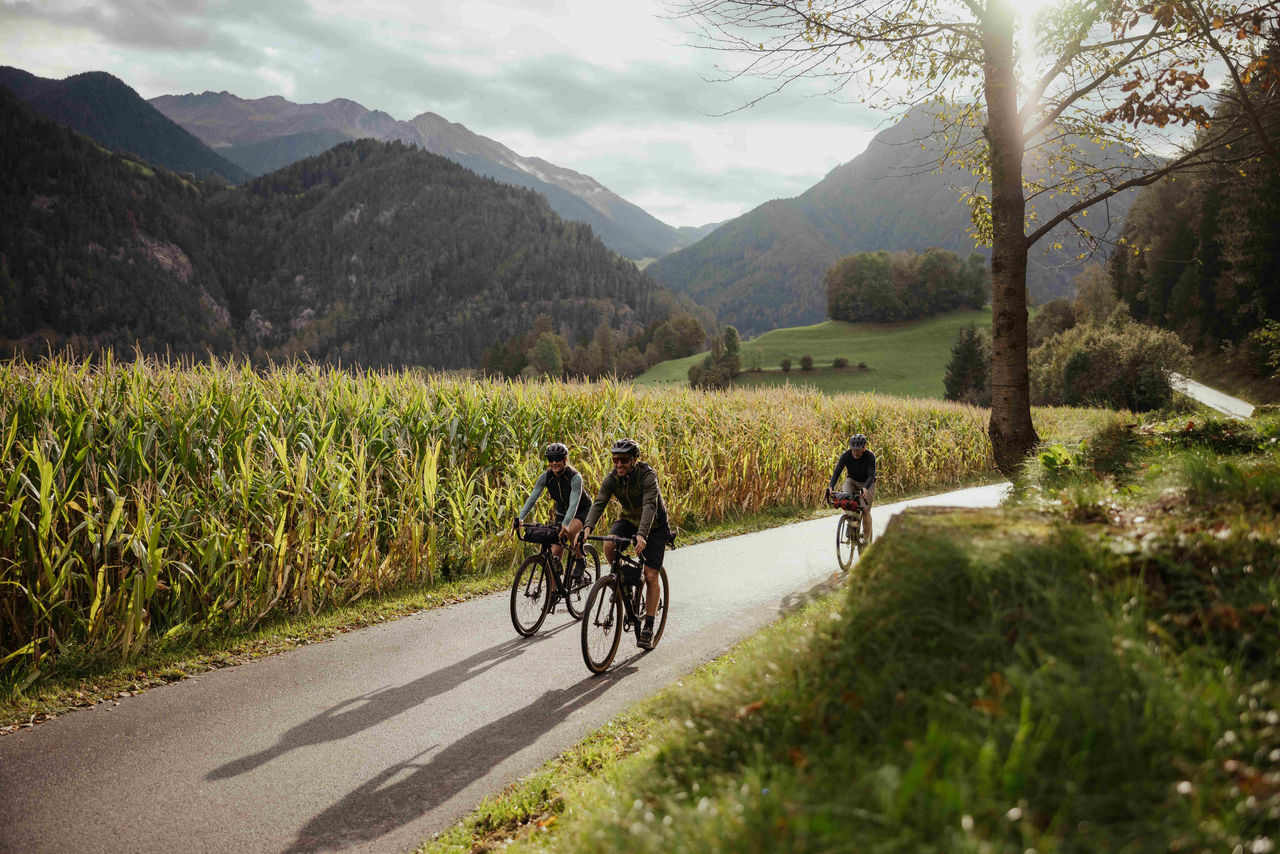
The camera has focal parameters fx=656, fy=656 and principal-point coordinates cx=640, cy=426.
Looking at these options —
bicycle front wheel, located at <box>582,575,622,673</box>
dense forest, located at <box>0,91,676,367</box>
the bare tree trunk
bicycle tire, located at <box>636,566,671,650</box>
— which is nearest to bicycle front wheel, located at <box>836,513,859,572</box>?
the bare tree trunk

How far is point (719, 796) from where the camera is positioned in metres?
2.20

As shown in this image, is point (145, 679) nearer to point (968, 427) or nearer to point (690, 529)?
point (690, 529)

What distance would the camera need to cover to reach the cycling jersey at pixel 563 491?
696 cm

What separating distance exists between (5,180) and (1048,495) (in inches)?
8607

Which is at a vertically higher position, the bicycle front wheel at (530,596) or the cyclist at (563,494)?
the cyclist at (563,494)

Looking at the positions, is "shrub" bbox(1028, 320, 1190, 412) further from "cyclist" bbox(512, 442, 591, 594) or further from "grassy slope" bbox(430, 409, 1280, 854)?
"grassy slope" bbox(430, 409, 1280, 854)

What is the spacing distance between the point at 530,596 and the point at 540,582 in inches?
8.6

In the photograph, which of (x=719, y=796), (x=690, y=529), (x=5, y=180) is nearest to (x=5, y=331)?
(x=5, y=180)

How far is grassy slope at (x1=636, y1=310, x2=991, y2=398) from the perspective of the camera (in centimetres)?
7462

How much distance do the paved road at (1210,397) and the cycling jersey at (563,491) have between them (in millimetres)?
41712

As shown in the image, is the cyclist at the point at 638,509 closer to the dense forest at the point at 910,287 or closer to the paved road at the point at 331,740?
the paved road at the point at 331,740

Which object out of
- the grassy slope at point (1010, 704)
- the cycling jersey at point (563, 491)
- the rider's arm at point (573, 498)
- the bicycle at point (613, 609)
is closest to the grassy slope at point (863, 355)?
the cycling jersey at point (563, 491)

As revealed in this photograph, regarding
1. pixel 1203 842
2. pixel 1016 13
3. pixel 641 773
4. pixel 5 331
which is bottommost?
pixel 641 773

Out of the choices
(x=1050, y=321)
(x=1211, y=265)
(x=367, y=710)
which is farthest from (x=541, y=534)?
(x=1050, y=321)
